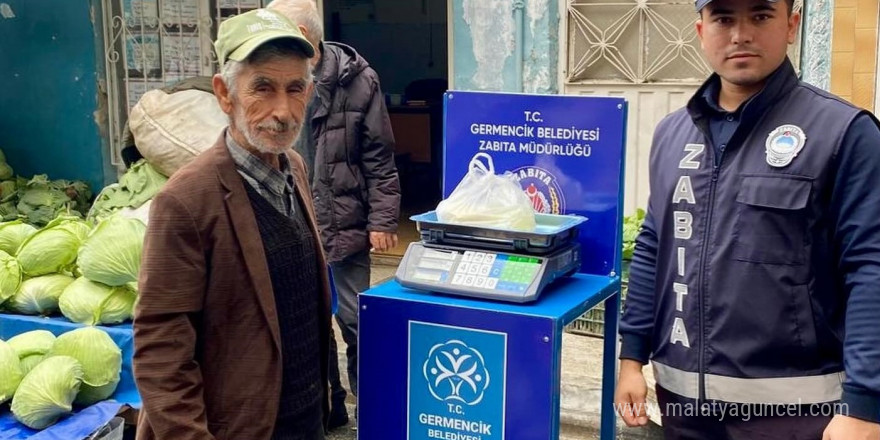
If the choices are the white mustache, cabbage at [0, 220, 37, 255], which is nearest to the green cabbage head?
cabbage at [0, 220, 37, 255]

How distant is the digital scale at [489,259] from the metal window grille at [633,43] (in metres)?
3.12

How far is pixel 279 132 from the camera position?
2.13 m

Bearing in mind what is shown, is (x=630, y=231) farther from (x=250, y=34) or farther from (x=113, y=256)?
(x=250, y=34)

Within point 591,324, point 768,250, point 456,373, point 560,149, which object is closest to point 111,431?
point 456,373

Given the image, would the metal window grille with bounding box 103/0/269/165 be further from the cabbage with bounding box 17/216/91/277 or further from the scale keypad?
the scale keypad

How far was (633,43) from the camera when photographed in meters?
5.48

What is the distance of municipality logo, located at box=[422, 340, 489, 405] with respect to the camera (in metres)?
2.37

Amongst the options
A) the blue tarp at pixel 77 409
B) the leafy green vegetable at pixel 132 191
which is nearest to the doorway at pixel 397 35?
the leafy green vegetable at pixel 132 191

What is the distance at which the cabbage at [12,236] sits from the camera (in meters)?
4.34

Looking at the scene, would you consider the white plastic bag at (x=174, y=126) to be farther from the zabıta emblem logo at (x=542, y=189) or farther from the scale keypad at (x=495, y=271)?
the scale keypad at (x=495, y=271)

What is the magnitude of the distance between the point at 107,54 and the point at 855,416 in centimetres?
622

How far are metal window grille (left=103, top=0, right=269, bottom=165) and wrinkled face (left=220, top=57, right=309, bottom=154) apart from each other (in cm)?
443

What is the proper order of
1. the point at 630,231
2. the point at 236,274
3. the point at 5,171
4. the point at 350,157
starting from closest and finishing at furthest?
1. the point at 236,274
2. the point at 350,157
3. the point at 630,231
4. the point at 5,171

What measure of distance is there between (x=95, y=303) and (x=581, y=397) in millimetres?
2438
